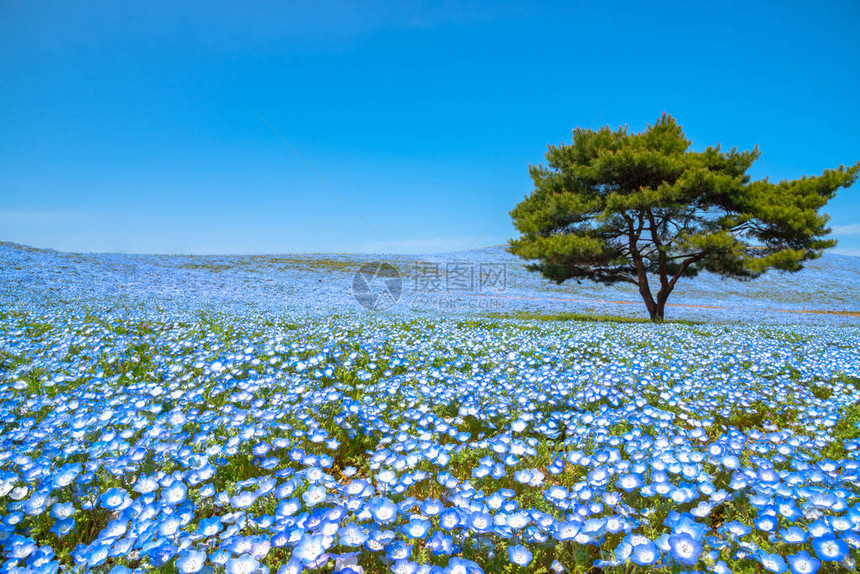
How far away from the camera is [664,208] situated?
15.4 meters

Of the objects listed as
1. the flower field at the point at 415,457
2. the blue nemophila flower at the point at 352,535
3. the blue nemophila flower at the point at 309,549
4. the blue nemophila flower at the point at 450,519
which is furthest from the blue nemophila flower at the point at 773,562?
the blue nemophila flower at the point at 309,549

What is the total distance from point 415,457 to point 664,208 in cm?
1588

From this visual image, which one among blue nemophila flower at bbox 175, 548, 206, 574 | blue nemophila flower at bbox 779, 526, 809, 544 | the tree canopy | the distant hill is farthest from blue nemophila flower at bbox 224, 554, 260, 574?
the tree canopy

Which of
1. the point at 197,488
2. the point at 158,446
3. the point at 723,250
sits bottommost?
the point at 197,488

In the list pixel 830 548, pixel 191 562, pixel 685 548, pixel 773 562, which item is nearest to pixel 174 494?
pixel 191 562

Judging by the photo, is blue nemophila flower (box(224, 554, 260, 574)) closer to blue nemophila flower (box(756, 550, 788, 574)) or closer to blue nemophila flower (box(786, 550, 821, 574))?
blue nemophila flower (box(756, 550, 788, 574))

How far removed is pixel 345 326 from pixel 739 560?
8.05 metres

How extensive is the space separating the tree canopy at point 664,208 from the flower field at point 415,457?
28.6 feet

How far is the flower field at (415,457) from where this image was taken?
2139 millimetres

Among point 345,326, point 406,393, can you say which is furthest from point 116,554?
point 345,326

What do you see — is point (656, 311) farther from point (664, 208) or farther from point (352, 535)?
point (352, 535)

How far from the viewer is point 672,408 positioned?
4793 mm

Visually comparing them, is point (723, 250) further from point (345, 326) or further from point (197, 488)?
point (197, 488)

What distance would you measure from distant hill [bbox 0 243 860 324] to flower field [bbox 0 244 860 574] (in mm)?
8525
